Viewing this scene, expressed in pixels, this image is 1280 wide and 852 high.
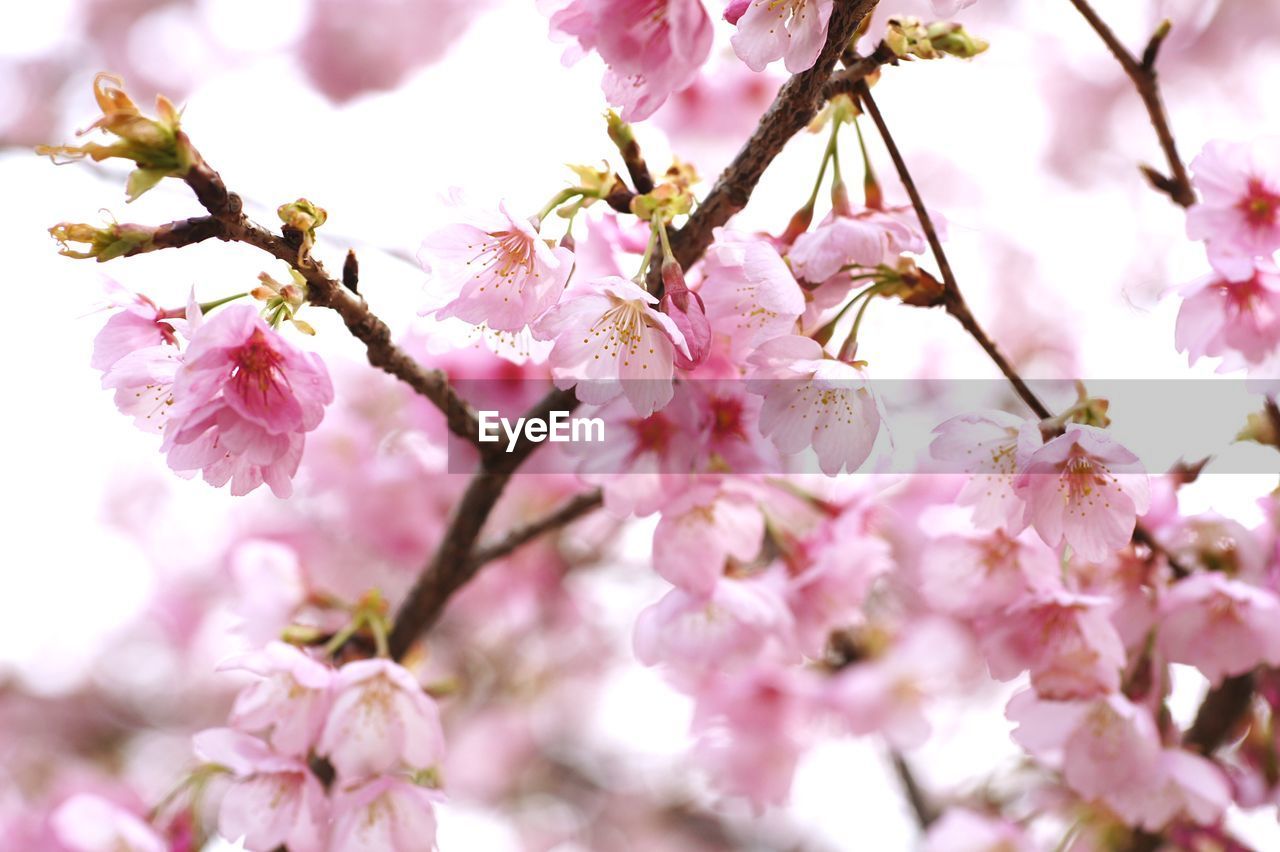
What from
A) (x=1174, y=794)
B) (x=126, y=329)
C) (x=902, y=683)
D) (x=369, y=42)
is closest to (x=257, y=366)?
(x=126, y=329)

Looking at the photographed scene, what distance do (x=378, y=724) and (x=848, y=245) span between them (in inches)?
26.2

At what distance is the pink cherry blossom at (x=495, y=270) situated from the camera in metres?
0.90

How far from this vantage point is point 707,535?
1.17 metres

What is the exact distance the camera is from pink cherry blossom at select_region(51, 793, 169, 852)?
1398 millimetres

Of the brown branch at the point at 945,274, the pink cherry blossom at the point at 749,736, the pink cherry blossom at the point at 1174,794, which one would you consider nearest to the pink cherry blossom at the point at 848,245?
the brown branch at the point at 945,274

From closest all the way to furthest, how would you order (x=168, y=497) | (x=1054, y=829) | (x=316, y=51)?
1. (x=1054, y=829)
2. (x=316, y=51)
3. (x=168, y=497)

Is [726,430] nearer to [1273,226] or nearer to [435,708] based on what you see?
[435,708]

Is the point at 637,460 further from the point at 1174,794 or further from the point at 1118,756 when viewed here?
the point at 1174,794

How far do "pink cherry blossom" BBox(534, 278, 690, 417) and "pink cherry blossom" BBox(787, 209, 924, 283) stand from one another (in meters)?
0.16

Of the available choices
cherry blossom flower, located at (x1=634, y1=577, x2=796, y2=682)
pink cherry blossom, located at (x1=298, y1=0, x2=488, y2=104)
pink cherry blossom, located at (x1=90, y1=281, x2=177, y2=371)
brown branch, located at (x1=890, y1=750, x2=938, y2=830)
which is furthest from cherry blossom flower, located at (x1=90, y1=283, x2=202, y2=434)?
pink cherry blossom, located at (x1=298, y1=0, x2=488, y2=104)

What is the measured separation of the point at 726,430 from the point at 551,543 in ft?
4.78

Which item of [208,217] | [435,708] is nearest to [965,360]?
[435,708]

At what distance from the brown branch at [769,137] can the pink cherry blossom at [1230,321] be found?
524 mm

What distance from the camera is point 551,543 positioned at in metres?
2.53
